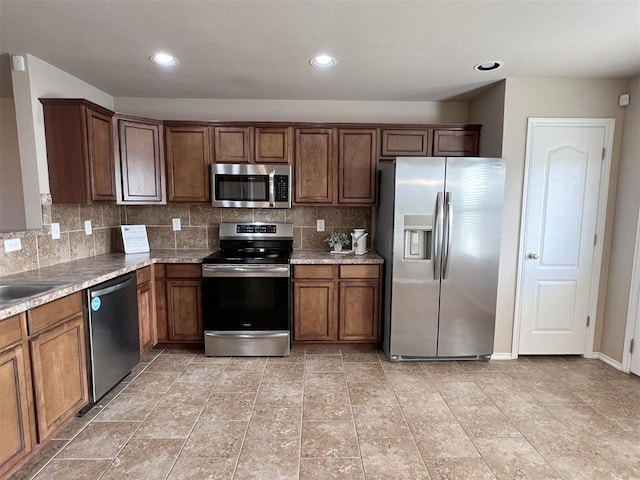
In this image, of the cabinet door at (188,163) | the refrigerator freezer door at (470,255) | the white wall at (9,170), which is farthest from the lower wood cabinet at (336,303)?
the white wall at (9,170)

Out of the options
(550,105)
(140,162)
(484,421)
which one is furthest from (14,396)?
(550,105)

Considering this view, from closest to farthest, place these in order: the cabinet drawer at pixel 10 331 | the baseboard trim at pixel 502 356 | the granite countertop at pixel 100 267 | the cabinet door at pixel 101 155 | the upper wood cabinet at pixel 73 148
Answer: the cabinet drawer at pixel 10 331 → the granite countertop at pixel 100 267 → the upper wood cabinet at pixel 73 148 → the cabinet door at pixel 101 155 → the baseboard trim at pixel 502 356

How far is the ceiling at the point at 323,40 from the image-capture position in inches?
71.8

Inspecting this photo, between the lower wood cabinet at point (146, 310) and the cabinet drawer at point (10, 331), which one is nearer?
the cabinet drawer at point (10, 331)

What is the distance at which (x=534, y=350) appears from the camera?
3061mm

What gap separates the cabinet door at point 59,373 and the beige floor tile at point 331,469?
1462 mm

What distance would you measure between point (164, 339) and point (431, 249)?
267 centimetres

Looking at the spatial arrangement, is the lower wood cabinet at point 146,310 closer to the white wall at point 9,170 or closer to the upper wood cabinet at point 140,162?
the upper wood cabinet at point 140,162

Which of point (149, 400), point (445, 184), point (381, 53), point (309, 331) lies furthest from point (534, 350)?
point (149, 400)

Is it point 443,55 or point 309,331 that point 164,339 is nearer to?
point 309,331

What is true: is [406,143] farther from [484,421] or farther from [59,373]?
[59,373]

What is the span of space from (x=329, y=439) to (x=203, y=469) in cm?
72

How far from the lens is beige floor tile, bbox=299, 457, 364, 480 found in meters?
1.69

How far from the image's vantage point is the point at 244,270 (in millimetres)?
2990
